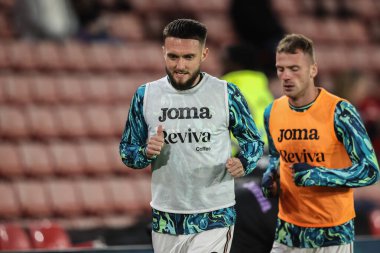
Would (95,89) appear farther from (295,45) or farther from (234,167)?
(234,167)

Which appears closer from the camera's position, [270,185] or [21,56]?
[270,185]

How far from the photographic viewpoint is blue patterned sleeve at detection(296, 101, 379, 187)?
382cm

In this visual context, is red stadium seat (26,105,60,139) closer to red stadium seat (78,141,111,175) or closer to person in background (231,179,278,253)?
red stadium seat (78,141,111,175)

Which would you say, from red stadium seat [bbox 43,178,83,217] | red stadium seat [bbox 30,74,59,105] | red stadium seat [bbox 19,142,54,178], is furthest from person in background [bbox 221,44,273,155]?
red stadium seat [bbox 30,74,59,105]

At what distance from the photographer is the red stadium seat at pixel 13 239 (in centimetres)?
516

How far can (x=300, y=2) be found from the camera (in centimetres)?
911

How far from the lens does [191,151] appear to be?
3730mm

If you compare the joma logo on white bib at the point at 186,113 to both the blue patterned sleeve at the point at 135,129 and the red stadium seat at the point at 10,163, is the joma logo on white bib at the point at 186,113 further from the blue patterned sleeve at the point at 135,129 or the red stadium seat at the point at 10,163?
the red stadium seat at the point at 10,163

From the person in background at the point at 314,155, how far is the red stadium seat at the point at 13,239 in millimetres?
1753

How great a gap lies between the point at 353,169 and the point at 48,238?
215 cm

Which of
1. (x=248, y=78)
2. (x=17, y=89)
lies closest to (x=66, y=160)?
(x=17, y=89)

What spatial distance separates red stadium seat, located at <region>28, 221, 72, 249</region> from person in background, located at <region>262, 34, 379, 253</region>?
164cm

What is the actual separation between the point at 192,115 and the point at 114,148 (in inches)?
139

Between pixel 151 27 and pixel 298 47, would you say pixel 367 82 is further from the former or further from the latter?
pixel 298 47
